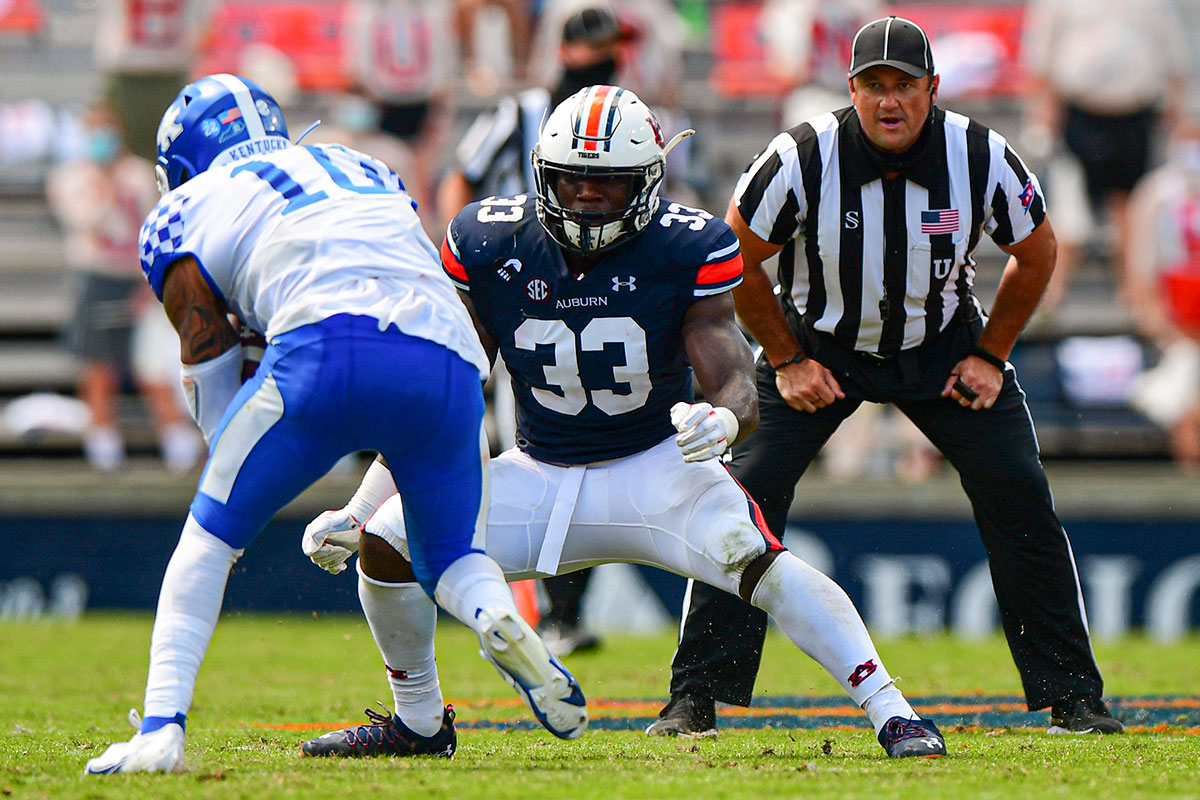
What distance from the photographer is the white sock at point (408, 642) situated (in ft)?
13.7

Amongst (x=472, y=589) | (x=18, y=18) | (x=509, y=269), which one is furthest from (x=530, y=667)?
(x=18, y=18)

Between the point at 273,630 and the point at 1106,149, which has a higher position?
the point at 1106,149

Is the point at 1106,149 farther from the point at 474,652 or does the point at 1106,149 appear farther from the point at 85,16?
the point at 85,16

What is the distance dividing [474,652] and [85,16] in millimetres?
8690

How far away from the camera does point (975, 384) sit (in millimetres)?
4926

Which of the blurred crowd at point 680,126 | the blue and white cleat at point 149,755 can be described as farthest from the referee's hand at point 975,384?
the blurred crowd at point 680,126

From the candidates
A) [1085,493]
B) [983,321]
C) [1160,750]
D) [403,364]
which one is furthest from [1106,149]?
[403,364]

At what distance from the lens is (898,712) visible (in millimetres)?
4152

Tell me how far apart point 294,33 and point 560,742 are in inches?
412

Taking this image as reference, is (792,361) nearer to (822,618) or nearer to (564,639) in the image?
(822,618)

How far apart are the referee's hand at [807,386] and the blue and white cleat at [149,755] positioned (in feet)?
6.96

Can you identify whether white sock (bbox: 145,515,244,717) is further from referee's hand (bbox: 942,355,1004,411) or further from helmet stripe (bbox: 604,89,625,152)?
referee's hand (bbox: 942,355,1004,411)

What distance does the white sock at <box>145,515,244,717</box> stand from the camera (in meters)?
3.68

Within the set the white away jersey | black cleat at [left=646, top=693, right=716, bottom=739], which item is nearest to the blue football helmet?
the white away jersey
